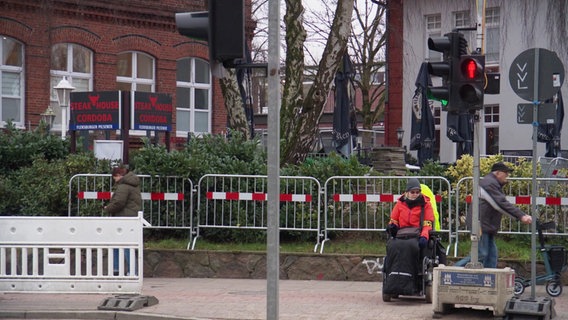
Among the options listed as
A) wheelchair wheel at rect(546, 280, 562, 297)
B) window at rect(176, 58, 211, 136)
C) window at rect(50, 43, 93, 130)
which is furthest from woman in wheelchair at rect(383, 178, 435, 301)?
window at rect(176, 58, 211, 136)

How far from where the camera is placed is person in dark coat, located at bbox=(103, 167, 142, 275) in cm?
1565

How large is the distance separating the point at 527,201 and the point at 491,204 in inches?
104

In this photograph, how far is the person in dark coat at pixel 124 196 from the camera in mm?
15648

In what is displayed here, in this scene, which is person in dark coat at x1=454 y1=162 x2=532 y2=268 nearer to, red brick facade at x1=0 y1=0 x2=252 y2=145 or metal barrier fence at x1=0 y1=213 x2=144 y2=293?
metal barrier fence at x1=0 y1=213 x2=144 y2=293

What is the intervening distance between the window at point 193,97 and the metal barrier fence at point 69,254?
21760 millimetres

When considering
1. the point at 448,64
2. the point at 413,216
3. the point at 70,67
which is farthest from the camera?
the point at 70,67

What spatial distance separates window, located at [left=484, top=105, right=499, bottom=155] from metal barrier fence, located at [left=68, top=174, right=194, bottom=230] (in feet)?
68.0

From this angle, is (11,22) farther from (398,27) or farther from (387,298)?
(387,298)

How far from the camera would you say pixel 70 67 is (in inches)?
1259

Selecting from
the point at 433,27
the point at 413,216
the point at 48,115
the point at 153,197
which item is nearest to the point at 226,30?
the point at 413,216

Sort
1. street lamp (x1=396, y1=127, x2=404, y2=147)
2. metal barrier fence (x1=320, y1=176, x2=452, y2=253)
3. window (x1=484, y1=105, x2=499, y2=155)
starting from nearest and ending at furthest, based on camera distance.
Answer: metal barrier fence (x1=320, y1=176, x2=452, y2=253) < window (x1=484, y1=105, x2=499, y2=155) < street lamp (x1=396, y1=127, x2=404, y2=147)

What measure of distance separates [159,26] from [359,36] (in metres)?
16.5

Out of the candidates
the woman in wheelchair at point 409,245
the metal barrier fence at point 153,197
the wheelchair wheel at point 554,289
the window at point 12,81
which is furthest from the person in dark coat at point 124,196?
the window at point 12,81

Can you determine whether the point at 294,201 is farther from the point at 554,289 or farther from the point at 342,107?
the point at 342,107
